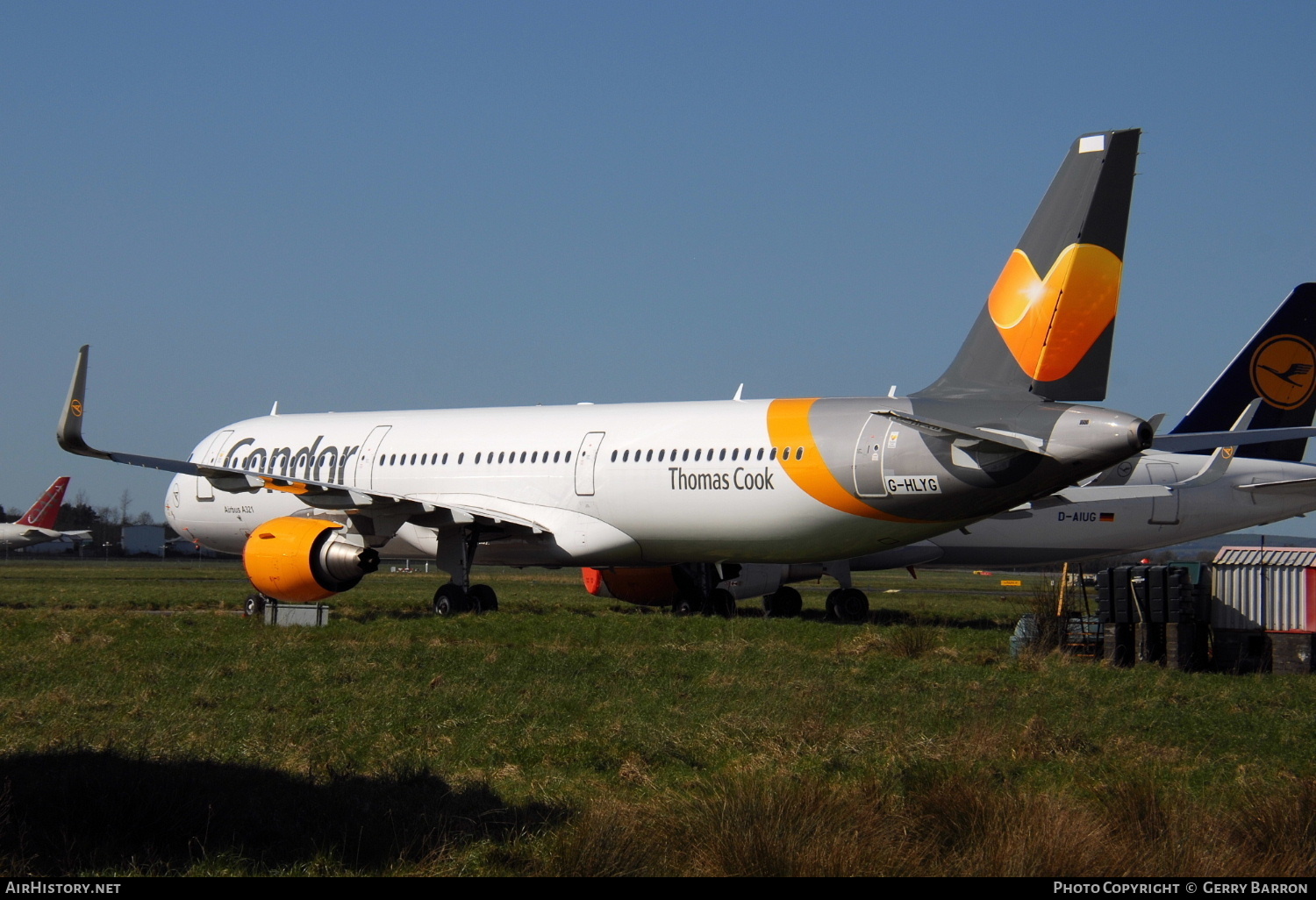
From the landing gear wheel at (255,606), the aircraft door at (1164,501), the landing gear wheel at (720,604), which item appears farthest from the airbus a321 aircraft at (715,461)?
the aircraft door at (1164,501)

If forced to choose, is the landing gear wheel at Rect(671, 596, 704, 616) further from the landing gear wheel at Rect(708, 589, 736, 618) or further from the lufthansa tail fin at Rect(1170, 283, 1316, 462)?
the lufthansa tail fin at Rect(1170, 283, 1316, 462)

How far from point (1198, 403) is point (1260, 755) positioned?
16.5 meters

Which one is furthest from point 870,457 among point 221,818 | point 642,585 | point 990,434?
point 221,818

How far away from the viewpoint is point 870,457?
17141 mm

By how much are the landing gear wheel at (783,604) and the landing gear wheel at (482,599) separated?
21.0 feet

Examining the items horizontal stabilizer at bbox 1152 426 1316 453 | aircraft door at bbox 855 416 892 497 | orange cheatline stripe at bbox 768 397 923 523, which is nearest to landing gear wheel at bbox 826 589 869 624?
orange cheatline stripe at bbox 768 397 923 523

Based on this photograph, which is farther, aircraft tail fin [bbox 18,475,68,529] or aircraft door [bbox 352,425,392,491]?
aircraft tail fin [bbox 18,475,68,529]

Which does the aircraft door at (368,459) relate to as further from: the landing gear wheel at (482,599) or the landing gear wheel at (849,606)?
the landing gear wheel at (849,606)

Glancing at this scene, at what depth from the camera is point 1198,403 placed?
967 inches

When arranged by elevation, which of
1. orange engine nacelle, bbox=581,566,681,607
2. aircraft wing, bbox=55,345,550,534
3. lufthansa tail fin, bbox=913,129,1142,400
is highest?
lufthansa tail fin, bbox=913,129,1142,400

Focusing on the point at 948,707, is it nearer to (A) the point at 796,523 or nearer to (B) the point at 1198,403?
(A) the point at 796,523

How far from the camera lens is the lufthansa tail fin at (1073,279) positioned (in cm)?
1573

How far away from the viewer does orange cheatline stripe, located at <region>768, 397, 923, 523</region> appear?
57.2 ft

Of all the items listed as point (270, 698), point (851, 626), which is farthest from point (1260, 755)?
point (851, 626)
